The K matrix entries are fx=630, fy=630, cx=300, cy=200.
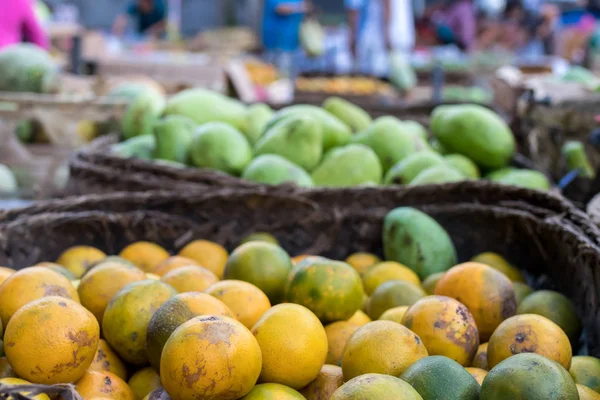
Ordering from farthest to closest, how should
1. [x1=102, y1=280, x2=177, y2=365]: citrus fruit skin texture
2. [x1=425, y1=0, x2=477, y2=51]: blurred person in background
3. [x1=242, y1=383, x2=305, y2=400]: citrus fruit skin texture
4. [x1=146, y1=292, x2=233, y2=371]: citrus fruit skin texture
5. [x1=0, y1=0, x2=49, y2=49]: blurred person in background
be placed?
[x1=425, y1=0, x2=477, y2=51]: blurred person in background → [x1=0, y1=0, x2=49, y2=49]: blurred person in background → [x1=102, y1=280, x2=177, y2=365]: citrus fruit skin texture → [x1=146, y1=292, x2=233, y2=371]: citrus fruit skin texture → [x1=242, y1=383, x2=305, y2=400]: citrus fruit skin texture

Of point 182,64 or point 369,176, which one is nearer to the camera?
point 369,176

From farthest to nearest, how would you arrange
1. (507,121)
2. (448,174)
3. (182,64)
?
1. (182,64)
2. (507,121)
3. (448,174)

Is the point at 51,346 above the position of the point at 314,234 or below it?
above

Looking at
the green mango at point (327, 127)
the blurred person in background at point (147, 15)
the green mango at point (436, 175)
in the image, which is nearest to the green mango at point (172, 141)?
the green mango at point (327, 127)

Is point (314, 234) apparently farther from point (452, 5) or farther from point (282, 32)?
point (452, 5)

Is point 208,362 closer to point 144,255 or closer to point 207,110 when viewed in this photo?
point 144,255

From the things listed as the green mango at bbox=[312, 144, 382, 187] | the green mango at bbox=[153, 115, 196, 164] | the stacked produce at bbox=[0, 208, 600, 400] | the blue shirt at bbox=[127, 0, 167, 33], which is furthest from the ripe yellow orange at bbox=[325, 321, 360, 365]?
the blue shirt at bbox=[127, 0, 167, 33]

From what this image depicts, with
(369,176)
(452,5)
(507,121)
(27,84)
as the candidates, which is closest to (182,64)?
(27,84)

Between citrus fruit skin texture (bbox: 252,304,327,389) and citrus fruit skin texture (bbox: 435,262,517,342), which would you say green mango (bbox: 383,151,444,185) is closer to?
citrus fruit skin texture (bbox: 435,262,517,342)

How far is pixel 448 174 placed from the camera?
7.59 ft

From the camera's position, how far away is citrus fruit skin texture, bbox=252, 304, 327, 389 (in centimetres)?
121

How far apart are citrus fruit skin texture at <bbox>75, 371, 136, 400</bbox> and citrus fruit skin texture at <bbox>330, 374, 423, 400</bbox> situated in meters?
0.45

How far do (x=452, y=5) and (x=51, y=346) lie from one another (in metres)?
13.6

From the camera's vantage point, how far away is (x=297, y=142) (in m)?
2.52
